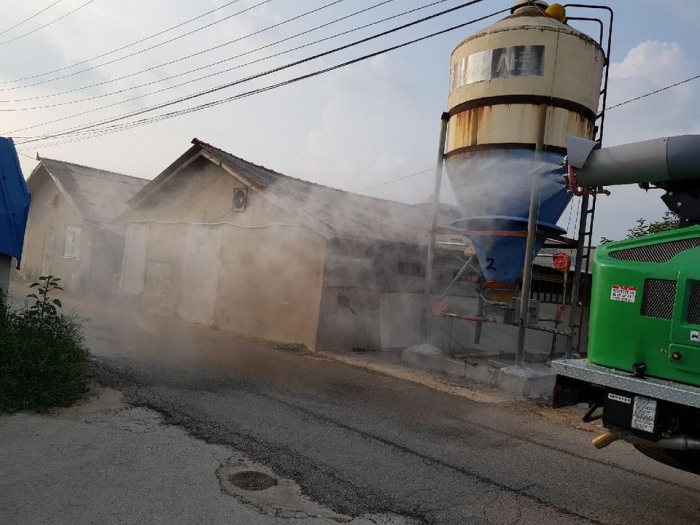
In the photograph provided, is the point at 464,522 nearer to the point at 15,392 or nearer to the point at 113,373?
the point at 15,392

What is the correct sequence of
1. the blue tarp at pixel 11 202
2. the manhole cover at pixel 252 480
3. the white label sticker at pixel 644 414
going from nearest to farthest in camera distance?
the white label sticker at pixel 644 414, the manhole cover at pixel 252 480, the blue tarp at pixel 11 202

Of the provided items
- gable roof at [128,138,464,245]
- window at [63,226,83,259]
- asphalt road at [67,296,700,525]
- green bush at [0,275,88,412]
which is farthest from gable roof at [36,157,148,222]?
green bush at [0,275,88,412]

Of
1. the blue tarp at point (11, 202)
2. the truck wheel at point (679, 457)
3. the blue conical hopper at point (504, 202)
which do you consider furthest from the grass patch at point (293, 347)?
the truck wheel at point (679, 457)

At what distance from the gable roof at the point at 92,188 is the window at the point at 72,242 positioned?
0.99m

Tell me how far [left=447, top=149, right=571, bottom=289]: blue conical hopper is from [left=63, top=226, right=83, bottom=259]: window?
1758 centimetres

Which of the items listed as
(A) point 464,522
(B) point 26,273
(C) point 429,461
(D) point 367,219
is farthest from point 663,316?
(B) point 26,273

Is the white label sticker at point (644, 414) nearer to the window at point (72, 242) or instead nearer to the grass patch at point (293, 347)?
the grass patch at point (293, 347)

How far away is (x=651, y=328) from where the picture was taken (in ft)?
12.4

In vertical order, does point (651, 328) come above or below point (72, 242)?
below

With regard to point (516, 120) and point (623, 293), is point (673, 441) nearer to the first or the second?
point (623, 293)

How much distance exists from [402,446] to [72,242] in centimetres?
2056

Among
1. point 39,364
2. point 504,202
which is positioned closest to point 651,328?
point 504,202

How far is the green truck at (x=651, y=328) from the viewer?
140 inches

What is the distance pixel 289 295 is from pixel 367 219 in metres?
2.93
